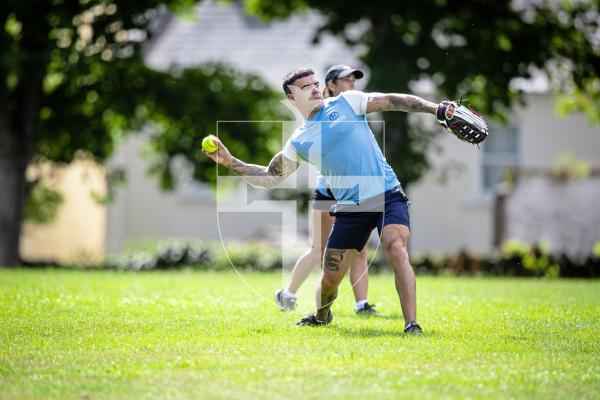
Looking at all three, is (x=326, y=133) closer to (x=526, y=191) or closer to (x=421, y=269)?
(x=421, y=269)

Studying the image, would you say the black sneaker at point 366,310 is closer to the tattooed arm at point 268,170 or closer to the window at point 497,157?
the tattooed arm at point 268,170

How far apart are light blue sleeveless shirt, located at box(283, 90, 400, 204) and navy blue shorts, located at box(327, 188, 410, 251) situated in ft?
0.33

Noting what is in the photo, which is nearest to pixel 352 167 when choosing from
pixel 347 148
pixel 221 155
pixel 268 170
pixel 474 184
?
pixel 347 148

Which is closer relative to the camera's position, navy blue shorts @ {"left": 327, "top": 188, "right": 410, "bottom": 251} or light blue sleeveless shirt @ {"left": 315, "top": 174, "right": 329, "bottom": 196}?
navy blue shorts @ {"left": 327, "top": 188, "right": 410, "bottom": 251}

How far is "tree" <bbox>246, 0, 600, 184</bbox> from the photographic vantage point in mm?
18453

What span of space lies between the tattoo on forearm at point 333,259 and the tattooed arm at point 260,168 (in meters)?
0.72

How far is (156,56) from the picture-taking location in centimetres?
2717

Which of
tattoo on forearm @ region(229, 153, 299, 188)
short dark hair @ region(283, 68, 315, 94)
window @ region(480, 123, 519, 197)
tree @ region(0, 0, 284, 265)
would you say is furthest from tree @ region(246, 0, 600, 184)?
short dark hair @ region(283, 68, 315, 94)

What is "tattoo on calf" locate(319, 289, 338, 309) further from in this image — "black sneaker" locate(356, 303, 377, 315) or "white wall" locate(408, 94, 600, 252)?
"white wall" locate(408, 94, 600, 252)

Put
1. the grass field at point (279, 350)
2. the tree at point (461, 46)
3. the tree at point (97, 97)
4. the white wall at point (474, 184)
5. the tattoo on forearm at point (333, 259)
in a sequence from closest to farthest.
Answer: the grass field at point (279, 350)
the tattoo on forearm at point (333, 259)
the tree at point (97, 97)
the tree at point (461, 46)
the white wall at point (474, 184)

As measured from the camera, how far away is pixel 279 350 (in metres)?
6.96

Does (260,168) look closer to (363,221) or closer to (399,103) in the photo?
(363,221)

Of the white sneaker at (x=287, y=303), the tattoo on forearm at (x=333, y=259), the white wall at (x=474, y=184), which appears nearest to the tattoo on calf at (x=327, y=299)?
the tattoo on forearm at (x=333, y=259)

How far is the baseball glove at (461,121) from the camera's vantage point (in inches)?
302
